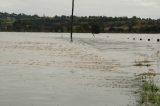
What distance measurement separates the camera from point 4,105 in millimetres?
14555

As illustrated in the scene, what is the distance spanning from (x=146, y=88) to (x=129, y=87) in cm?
114

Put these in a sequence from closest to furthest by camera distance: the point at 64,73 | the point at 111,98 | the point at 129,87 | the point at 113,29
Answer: the point at 111,98 → the point at 129,87 → the point at 64,73 → the point at 113,29

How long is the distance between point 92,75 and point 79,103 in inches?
352

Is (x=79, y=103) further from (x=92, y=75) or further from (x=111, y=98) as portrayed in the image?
(x=92, y=75)

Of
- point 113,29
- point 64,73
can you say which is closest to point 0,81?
point 64,73

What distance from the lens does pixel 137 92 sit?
57.4 feet

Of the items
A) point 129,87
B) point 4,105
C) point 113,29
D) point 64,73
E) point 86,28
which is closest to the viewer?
point 4,105

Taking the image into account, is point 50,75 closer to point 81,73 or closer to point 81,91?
point 81,73

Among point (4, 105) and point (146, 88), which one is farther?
point (146, 88)

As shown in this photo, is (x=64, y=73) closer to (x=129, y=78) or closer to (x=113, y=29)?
(x=129, y=78)

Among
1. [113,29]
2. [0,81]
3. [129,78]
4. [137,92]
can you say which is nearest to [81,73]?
[129,78]

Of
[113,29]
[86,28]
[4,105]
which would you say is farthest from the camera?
[113,29]

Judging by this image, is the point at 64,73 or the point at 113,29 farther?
the point at 113,29

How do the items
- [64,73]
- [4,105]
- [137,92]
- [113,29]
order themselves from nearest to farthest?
[4,105] < [137,92] < [64,73] < [113,29]
